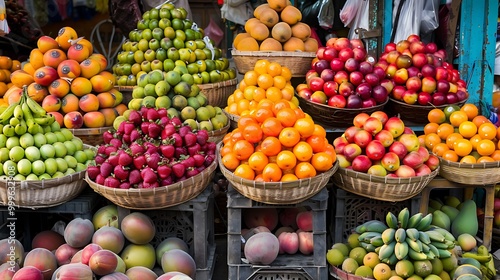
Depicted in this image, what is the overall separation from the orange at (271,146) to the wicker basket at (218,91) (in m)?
1.40

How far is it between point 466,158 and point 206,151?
158cm

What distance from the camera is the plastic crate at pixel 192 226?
325cm

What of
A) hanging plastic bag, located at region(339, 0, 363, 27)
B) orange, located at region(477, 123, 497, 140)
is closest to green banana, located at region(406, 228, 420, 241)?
orange, located at region(477, 123, 497, 140)

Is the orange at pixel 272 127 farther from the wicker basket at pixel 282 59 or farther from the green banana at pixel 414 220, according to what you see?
the wicker basket at pixel 282 59

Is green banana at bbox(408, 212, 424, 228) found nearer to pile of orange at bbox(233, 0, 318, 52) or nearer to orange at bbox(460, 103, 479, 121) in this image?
orange at bbox(460, 103, 479, 121)

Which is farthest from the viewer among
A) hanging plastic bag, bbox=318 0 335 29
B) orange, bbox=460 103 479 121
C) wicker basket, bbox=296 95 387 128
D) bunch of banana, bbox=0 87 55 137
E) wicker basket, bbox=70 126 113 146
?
hanging plastic bag, bbox=318 0 335 29

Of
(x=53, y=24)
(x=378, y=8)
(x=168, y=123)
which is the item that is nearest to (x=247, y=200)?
(x=168, y=123)

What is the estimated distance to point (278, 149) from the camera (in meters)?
3.09

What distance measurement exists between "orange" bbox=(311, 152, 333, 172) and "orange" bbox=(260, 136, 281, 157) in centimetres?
20

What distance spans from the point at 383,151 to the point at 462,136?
66 centimetres

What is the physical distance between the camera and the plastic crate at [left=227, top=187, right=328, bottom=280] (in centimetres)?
319

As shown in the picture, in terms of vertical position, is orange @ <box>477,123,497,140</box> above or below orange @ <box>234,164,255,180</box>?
above

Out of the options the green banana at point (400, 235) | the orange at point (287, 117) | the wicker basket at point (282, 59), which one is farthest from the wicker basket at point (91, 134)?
the green banana at point (400, 235)

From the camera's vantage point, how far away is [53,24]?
7.66m
